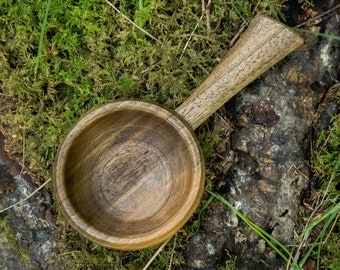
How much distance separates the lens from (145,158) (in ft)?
7.73

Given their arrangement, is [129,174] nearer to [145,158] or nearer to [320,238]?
[145,158]

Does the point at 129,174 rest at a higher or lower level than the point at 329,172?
lower

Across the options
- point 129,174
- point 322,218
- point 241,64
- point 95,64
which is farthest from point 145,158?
point 322,218

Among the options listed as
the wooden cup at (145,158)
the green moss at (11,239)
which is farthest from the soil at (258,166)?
the wooden cup at (145,158)

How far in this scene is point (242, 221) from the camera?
2.33m

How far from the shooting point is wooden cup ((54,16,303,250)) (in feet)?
6.95

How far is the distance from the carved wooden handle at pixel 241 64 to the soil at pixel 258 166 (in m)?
0.18

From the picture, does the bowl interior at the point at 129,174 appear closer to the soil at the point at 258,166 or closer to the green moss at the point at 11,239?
the soil at the point at 258,166

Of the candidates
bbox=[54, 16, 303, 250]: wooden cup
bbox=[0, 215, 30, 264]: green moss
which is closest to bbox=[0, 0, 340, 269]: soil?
bbox=[0, 215, 30, 264]: green moss

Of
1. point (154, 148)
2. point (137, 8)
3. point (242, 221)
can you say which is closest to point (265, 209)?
point (242, 221)

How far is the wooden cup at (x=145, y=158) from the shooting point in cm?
212

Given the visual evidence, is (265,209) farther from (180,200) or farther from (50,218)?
(50,218)

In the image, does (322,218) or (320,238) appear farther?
(320,238)

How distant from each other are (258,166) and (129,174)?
54cm
